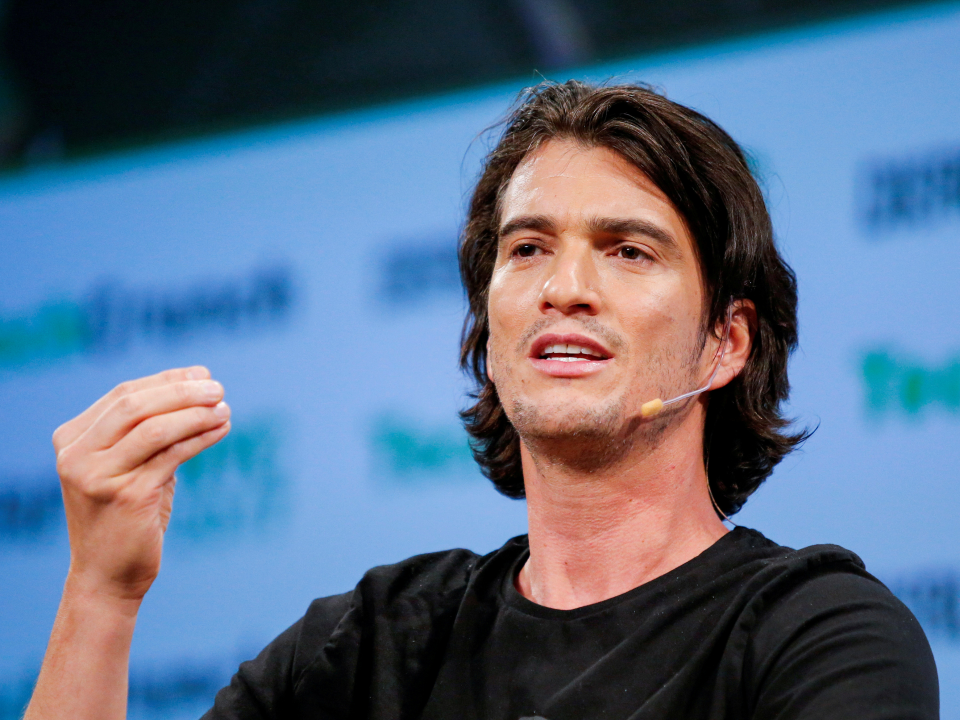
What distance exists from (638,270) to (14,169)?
2850mm

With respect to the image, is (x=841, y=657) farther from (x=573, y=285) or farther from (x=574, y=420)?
(x=573, y=285)

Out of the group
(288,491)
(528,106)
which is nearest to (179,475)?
(288,491)

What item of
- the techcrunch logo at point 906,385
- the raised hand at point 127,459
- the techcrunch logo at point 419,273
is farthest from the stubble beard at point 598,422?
the techcrunch logo at point 419,273

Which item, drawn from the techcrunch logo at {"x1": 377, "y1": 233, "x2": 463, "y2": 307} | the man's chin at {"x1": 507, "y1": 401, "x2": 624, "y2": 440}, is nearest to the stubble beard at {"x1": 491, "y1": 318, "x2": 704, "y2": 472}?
the man's chin at {"x1": 507, "y1": 401, "x2": 624, "y2": 440}

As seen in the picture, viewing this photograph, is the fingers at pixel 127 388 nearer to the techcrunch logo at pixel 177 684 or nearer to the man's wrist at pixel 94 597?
the man's wrist at pixel 94 597

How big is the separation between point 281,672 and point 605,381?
80cm

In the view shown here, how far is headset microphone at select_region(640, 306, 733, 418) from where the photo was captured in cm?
169

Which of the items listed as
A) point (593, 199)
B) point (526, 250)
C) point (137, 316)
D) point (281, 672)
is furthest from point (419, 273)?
point (281, 672)

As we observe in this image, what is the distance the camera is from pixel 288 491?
307 centimetres

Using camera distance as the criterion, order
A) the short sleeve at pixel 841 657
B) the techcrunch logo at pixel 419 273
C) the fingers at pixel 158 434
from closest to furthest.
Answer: the short sleeve at pixel 841 657 < the fingers at pixel 158 434 < the techcrunch logo at pixel 419 273

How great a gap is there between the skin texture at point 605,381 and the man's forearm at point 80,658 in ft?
2.40

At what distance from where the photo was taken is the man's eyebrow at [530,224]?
182 centimetres

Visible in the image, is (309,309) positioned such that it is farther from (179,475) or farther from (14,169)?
(14,169)

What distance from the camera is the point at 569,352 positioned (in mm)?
1724
